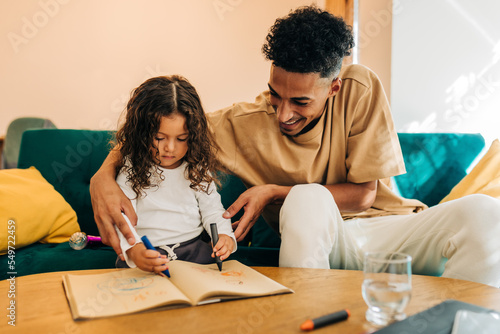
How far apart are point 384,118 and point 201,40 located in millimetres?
2761

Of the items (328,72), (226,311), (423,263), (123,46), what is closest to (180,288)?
(226,311)

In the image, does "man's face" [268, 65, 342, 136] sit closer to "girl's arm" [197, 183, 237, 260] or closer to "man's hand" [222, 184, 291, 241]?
"man's hand" [222, 184, 291, 241]

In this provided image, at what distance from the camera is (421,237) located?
3.91 ft

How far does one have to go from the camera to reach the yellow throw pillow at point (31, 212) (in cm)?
143

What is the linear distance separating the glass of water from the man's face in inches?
29.5

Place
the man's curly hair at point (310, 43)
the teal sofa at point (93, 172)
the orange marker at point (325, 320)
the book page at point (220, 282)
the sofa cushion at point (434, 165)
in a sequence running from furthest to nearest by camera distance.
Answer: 1. the sofa cushion at point (434, 165)
2. the teal sofa at point (93, 172)
3. the man's curly hair at point (310, 43)
4. the book page at point (220, 282)
5. the orange marker at point (325, 320)

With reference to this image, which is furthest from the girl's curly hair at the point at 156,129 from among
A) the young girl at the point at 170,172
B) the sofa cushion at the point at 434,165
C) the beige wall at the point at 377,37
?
the beige wall at the point at 377,37

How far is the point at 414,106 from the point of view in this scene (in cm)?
283

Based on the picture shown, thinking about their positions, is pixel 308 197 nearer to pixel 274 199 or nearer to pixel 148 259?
pixel 274 199

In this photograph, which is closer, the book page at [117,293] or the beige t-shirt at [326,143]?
the book page at [117,293]

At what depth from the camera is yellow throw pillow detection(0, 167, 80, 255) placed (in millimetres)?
1426

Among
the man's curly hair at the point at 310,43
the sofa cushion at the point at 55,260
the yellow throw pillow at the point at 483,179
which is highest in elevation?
the man's curly hair at the point at 310,43

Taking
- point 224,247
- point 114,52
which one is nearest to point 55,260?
point 224,247

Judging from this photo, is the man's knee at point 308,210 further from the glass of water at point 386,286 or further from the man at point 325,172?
the glass of water at point 386,286
